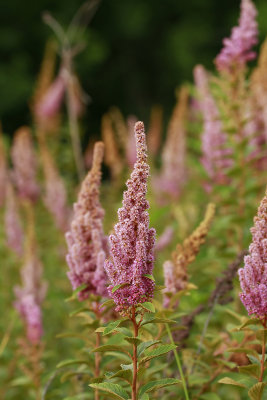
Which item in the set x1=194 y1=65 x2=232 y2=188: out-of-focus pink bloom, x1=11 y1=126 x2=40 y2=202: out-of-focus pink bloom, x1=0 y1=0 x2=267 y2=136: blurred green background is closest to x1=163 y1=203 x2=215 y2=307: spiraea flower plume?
x1=194 y1=65 x2=232 y2=188: out-of-focus pink bloom

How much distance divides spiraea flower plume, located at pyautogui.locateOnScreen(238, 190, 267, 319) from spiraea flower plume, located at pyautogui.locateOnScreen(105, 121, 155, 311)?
23 cm

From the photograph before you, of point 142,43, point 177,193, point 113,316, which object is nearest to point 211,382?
point 113,316

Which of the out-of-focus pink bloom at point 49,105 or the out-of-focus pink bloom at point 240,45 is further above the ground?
the out-of-focus pink bloom at point 49,105

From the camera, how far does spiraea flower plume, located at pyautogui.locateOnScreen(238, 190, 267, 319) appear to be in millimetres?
1311

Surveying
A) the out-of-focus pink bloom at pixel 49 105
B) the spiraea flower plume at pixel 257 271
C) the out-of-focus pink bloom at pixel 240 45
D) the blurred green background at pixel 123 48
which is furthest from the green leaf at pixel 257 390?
the blurred green background at pixel 123 48

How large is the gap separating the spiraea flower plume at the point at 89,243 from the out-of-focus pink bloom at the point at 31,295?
70 cm

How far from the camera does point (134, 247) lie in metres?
1.26

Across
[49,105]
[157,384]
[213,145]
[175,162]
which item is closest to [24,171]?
[175,162]

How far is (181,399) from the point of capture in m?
1.82

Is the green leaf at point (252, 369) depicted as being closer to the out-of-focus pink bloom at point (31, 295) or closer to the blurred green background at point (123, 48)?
the out-of-focus pink bloom at point (31, 295)

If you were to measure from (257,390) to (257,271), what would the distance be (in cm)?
29

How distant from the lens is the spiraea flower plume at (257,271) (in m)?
1.31

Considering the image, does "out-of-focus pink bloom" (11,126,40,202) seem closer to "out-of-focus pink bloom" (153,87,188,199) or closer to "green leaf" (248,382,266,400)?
"out-of-focus pink bloom" (153,87,188,199)

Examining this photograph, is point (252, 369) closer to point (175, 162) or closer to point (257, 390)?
point (257, 390)
